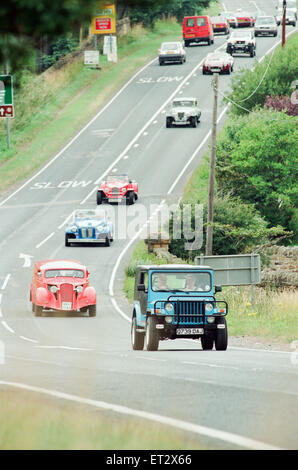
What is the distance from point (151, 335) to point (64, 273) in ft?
40.5

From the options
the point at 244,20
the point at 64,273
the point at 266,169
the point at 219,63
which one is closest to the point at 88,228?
the point at 266,169

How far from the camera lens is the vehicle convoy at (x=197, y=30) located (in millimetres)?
82438

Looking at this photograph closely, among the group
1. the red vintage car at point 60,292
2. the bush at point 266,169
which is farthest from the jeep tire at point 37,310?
the bush at point 266,169

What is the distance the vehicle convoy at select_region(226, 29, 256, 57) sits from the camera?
77562 mm

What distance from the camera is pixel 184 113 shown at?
209ft

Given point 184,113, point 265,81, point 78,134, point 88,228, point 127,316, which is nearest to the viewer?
point 127,316

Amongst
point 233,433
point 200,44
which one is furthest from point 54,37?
point 200,44

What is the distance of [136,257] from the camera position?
41438 millimetres

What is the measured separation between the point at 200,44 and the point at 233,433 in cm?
8157

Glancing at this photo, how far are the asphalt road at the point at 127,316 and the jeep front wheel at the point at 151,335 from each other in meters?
0.36

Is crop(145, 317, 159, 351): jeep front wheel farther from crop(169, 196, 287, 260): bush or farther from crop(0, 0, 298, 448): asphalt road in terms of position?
crop(169, 196, 287, 260): bush

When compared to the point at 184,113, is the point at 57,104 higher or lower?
lower

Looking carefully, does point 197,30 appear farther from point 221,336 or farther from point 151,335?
point 151,335

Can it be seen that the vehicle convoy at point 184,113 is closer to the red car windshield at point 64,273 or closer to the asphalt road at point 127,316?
the asphalt road at point 127,316
